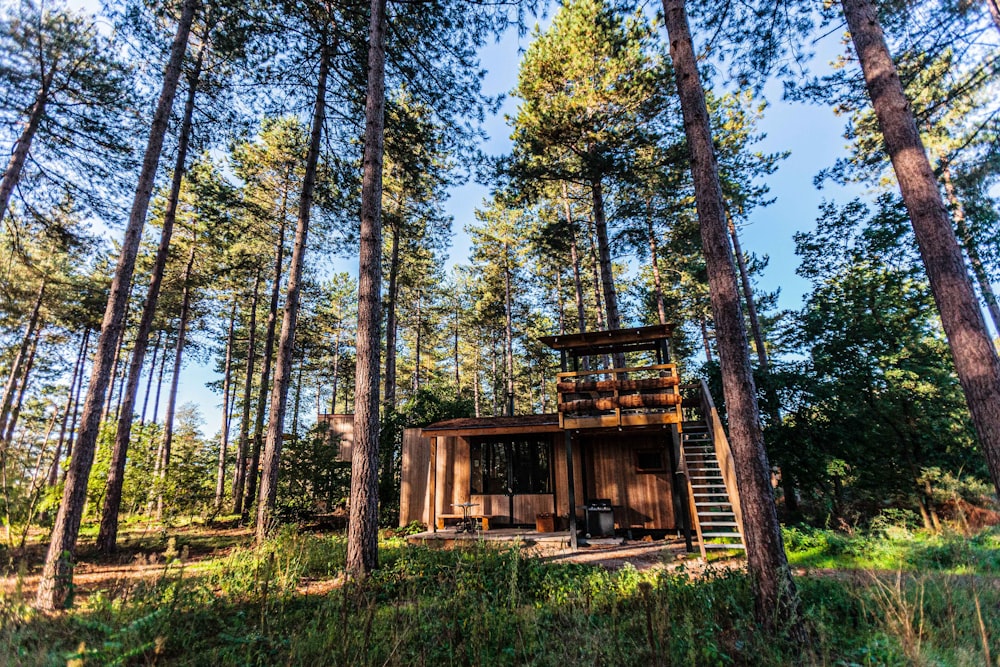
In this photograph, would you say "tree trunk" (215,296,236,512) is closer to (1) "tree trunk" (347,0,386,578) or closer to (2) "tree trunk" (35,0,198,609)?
(2) "tree trunk" (35,0,198,609)

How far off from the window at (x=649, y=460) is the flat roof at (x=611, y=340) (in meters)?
2.94

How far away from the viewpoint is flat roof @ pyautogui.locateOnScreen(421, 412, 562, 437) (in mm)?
11391

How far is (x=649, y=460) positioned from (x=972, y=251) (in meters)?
11.8

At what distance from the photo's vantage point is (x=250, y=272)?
1931 cm

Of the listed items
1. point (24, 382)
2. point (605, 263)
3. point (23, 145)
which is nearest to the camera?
point (23, 145)

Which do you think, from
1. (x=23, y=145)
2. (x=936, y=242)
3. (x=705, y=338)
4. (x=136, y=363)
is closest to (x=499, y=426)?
(x=936, y=242)

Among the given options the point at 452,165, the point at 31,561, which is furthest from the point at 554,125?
the point at 31,561

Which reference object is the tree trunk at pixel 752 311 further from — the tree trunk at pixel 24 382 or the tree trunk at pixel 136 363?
the tree trunk at pixel 24 382

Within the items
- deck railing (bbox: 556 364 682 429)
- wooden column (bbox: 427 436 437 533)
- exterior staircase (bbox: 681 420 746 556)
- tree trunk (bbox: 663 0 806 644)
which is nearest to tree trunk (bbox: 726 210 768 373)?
exterior staircase (bbox: 681 420 746 556)

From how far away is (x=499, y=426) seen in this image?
1175cm

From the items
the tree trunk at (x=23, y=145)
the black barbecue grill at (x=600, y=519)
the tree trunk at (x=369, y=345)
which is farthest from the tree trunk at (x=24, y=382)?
the black barbecue grill at (x=600, y=519)

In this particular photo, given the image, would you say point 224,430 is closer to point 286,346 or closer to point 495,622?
point 286,346

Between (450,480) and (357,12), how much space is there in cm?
1280

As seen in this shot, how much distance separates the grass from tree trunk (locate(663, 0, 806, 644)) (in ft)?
1.12
